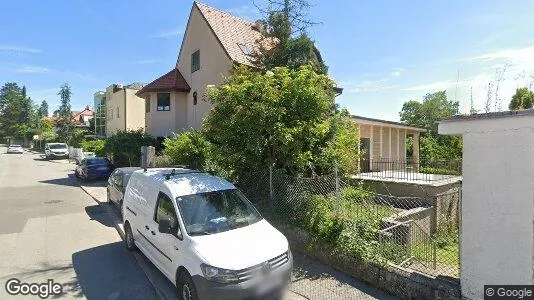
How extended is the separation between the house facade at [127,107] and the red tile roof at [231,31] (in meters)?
15.0

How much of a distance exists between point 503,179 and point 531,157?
39cm

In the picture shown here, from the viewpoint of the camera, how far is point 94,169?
64.3ft

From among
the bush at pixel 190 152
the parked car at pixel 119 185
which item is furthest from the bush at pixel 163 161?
the parked car at pixel 119 185

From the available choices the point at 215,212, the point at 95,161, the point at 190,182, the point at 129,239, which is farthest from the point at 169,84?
the point at 215,212

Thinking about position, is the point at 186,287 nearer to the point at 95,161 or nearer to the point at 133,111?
the point at 95,161

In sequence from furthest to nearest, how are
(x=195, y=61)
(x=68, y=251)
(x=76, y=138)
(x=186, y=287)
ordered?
(x=76, y=138) < (x=195, y=61) < (x=68, y=251) < (x=186, y=287)

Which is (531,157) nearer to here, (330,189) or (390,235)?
(390,235)

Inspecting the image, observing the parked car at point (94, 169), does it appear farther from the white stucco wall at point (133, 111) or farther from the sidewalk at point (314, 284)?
the white stucco wall at point (133, 111)

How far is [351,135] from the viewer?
10.1m

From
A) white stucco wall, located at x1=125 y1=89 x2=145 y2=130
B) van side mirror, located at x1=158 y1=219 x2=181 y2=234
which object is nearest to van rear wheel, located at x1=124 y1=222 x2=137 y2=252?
Result: van side mirror, located at x1=158 y1=219 x2=181 y2=234

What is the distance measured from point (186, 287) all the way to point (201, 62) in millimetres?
17982

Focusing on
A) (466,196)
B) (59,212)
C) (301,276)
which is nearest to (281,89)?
(301,276)

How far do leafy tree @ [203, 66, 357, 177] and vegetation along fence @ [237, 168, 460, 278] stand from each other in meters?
0.60

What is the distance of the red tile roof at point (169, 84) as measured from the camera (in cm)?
2286
